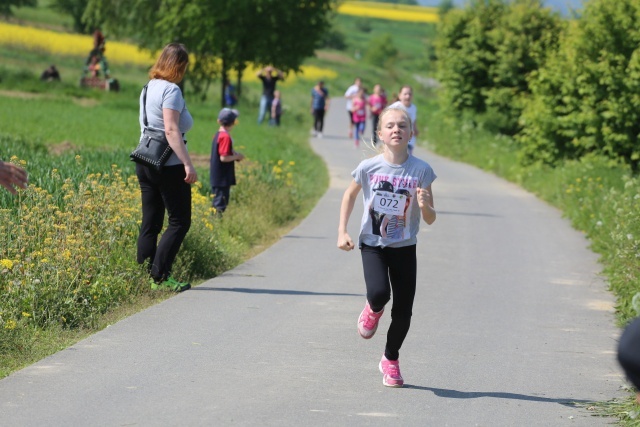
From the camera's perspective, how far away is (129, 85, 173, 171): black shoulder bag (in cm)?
1007

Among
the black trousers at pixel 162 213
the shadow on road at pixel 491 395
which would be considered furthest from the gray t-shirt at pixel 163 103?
the shadow on road at pixel 491 395

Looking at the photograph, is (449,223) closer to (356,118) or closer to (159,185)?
(159,185)

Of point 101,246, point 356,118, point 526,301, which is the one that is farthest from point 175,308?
point 356,118

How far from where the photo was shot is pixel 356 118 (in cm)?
3541

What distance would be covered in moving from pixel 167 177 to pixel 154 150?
9.8 inches

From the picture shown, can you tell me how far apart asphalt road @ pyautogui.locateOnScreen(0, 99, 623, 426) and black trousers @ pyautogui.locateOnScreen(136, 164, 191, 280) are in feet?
1.38

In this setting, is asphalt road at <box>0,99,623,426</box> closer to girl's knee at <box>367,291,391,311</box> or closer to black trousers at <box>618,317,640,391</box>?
girl's knee at <box>367,291,391,311</box>

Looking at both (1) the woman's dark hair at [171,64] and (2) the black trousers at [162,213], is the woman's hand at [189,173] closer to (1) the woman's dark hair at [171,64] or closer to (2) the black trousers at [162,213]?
(2) the black trousers at [162,213]

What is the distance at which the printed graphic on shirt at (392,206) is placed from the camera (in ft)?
23.9

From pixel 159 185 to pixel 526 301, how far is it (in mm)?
3457

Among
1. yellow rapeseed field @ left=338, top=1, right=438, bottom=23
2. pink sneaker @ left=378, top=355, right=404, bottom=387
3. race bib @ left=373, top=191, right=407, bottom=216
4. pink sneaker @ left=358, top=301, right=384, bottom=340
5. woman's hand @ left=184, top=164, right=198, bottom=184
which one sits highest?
yellow rapeseed field @ left=338, top=1, right=438, bottom=23

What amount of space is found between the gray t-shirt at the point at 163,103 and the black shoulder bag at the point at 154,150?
0.07 meters

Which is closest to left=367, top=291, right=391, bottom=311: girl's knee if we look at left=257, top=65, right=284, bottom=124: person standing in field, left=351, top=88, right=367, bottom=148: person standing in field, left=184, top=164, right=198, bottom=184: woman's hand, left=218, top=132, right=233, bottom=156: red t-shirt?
left=184, top=164, right=198, bottom=184: woman's hand

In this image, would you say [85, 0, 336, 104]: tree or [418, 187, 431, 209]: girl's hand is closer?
[418, 187, 431, 209]: girl's hand
